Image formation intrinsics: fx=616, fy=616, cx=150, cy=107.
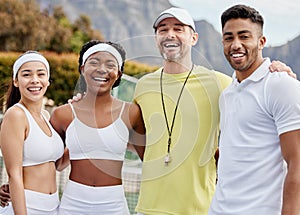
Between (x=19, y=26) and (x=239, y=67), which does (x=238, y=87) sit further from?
(x=19, y=26)

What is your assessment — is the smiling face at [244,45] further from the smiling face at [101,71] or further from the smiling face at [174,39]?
the smiling face at [101,71]

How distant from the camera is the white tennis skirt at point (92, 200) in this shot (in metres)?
3.15

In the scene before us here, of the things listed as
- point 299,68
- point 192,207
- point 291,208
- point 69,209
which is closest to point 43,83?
point 69,209

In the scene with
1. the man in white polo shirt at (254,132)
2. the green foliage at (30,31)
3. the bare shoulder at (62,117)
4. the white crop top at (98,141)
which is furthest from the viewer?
the green foliage at (30,31)

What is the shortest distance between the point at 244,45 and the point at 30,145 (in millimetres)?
1181

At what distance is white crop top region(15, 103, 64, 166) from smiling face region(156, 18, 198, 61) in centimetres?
74

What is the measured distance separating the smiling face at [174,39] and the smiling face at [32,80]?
634 mm

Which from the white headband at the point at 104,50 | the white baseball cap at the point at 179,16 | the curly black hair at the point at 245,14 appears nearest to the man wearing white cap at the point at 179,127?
the white baseball cap at the point at 179,16

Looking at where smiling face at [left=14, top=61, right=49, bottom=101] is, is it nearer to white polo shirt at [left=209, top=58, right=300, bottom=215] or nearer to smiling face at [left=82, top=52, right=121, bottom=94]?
smiling face at [left=82, top=52, right=121, bottom=94]

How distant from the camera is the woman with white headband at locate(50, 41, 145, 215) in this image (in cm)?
316

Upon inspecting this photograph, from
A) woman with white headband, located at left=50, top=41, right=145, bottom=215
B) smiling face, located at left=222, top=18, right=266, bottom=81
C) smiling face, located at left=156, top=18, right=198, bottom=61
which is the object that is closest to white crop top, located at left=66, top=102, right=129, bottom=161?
woman with white headband, located at left=50, top=41, right=145, bottom=215

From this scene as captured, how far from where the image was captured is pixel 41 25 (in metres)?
16.3

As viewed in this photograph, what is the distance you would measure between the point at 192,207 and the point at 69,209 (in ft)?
2.08

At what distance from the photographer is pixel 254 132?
2.72 m
